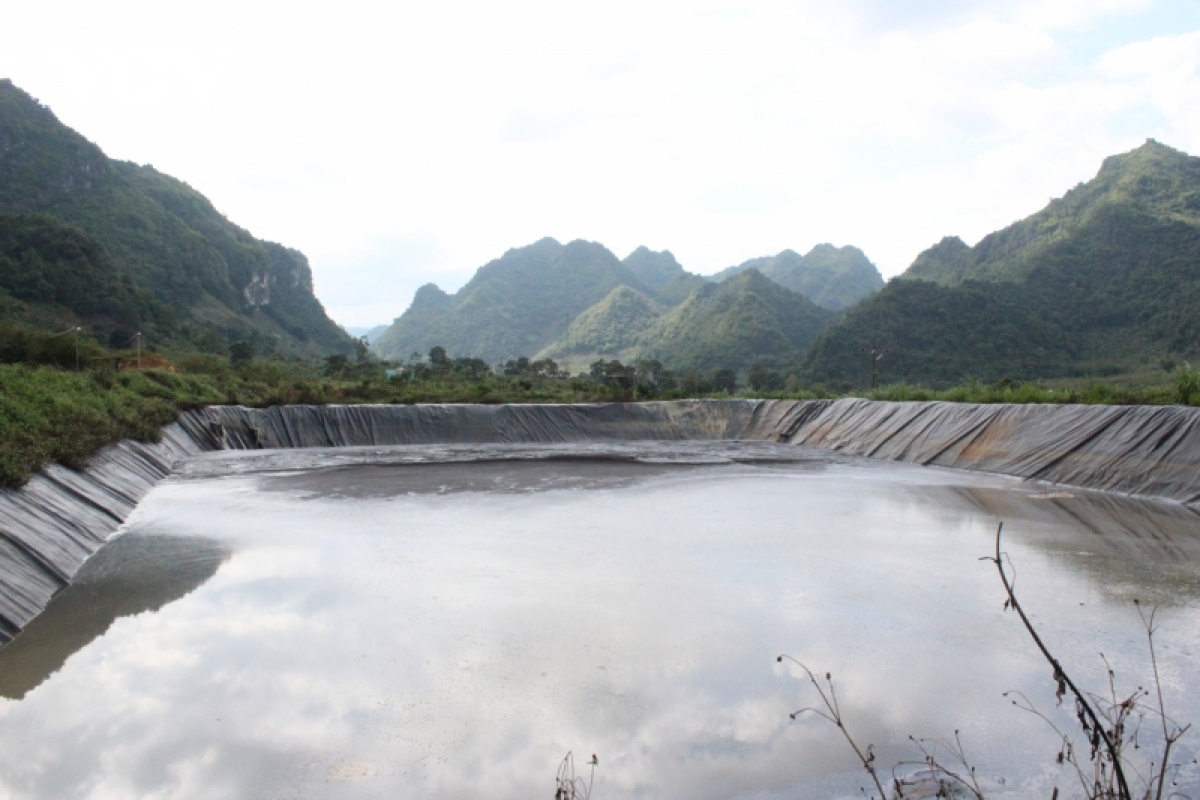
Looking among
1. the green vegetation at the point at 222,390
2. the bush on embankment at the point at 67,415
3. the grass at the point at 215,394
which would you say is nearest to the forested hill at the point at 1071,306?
the green vegetation at the point at 222,390

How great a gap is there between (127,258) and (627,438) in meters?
40.8

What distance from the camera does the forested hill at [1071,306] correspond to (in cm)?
3164

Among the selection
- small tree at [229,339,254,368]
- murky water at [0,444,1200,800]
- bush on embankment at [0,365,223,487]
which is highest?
small tree at [229,339,254,368]

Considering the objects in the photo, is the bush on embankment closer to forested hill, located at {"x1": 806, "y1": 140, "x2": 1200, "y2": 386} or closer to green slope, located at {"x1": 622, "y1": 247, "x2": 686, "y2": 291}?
forested hill, located at {"x1": 806, "y1": 140, "x2": 1200, "y2": 386}

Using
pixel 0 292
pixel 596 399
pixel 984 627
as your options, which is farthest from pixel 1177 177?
pixel 0 292

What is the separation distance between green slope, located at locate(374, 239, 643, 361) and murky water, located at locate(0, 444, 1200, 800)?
6673 cm

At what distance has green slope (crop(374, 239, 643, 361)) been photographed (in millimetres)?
79188

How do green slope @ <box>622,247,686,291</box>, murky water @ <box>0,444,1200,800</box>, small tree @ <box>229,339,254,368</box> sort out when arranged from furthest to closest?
green slope @ <box>622,247,686,291</box> → small tree @ <box>229,339,254,368</box> → murky water @ <box>0,444,1200,800</box>

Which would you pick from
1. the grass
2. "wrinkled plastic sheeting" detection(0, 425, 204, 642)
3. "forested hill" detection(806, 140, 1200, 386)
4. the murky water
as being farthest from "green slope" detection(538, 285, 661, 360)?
the murky water

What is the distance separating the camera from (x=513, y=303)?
85250 millimetres

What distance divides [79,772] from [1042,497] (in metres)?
10.5

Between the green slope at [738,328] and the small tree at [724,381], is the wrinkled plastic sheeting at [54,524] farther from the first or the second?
the green slope at [738,328]

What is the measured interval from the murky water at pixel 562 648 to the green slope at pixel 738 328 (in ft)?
115

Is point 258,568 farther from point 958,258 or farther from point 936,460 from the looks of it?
point 958,258
